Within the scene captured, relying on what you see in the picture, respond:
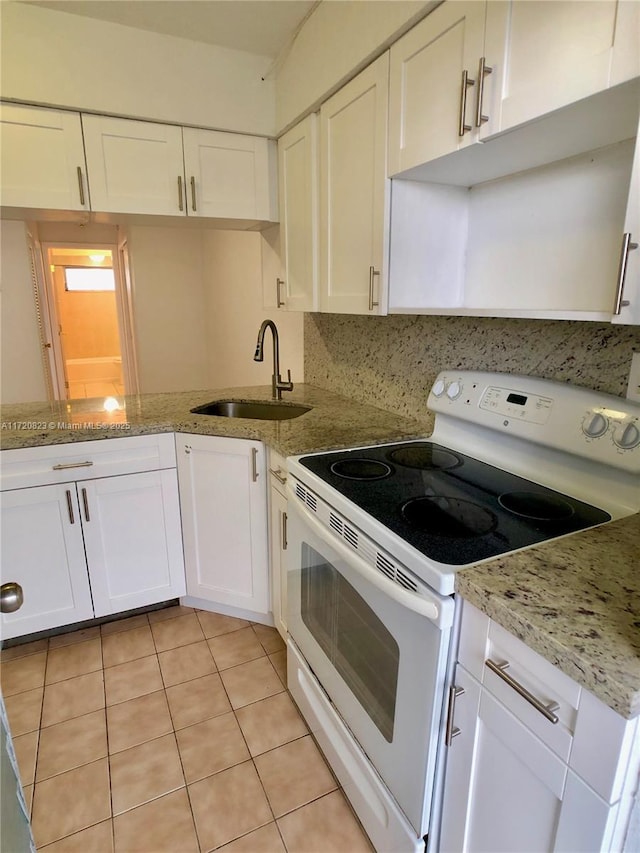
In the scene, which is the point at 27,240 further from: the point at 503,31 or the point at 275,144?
the point at 503,31

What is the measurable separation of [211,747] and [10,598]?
46.4 inches

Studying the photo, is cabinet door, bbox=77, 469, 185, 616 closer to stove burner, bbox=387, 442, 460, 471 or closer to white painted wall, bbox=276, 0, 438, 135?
stove burner, bbox=387, 442, 460, 471

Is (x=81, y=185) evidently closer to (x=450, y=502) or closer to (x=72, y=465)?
(x=72, y=465)

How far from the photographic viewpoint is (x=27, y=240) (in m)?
4.10

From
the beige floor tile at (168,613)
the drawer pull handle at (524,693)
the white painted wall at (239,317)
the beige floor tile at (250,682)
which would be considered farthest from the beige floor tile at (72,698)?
the white painted wall at (239,317)

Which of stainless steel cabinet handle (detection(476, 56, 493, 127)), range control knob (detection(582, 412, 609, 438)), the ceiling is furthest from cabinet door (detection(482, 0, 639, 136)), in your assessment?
the ceiling

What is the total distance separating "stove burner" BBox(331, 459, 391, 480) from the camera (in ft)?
4.50

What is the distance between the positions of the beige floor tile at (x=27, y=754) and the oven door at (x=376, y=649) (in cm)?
90

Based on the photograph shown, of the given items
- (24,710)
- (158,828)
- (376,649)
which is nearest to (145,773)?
(158,828)

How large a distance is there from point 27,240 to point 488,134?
429cm

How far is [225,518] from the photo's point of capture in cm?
199

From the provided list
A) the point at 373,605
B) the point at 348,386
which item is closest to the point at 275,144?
the point at 348,386

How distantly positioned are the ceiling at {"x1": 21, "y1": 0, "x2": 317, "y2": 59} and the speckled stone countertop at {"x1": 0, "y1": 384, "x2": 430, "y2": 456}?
152 centimetres

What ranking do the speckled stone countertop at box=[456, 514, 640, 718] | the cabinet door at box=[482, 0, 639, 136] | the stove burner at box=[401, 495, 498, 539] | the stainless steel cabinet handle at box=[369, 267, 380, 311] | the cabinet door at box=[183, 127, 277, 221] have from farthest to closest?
1. the cabinet door at box=[183, 127, 277, 221]
2. the stainless steel cabinet handle at box=[369, 267, 380, 311]
3. the stove burner at box=[401, 495, 498, 539]
4. the cabinet door at box=[482, 0, 639, 136]
5. the speckled stone countertop at box=[456, 514, 640, 718]
